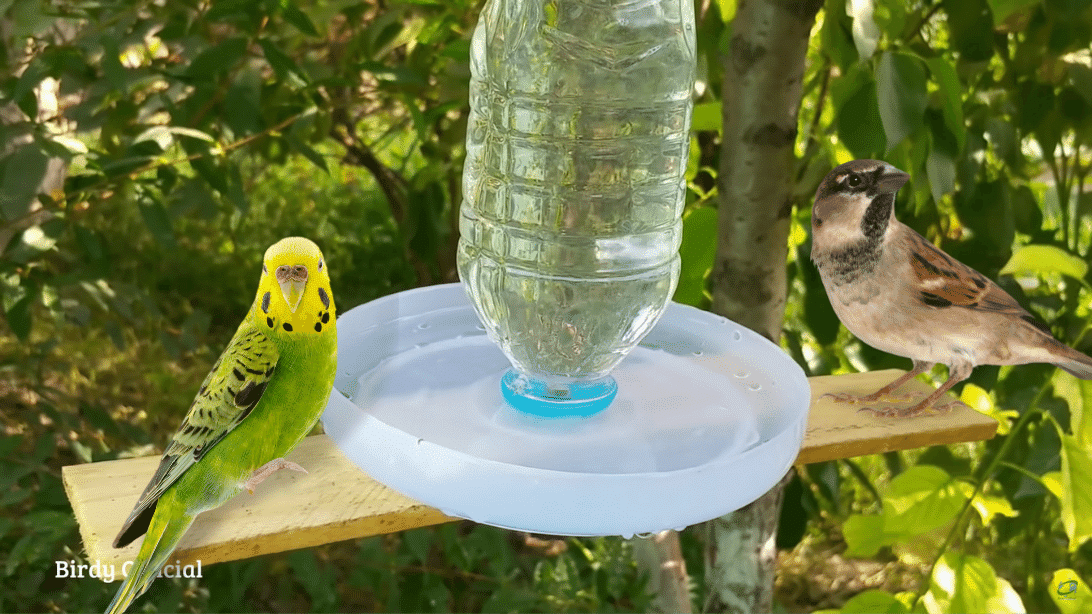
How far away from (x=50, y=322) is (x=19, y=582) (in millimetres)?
926

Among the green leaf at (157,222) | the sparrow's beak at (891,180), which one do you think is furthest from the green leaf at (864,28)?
the green leaf at (157,222)

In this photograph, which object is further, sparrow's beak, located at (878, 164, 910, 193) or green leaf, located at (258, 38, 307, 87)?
green leaf, located at (258, 38, 307, 87)

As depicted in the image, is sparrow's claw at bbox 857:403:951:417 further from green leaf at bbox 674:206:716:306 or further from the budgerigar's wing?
the budgerigar's wing

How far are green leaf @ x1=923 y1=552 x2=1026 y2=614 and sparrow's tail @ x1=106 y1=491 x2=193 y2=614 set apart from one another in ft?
2.86

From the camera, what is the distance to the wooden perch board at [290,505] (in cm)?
87

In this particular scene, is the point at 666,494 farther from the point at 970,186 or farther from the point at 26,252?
the point at 26,252

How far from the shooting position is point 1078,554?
1.95m

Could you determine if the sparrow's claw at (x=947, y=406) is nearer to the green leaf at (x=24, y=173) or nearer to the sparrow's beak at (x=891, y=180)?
the sparrow's beak at (x=891, y=180)

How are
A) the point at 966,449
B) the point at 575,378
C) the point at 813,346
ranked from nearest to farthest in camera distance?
the point at 575,378 < the point at 813,346 < the point at 966,449

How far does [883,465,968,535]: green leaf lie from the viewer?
1255 millimetres

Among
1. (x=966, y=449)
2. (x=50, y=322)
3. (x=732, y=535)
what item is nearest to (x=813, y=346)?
(x=732, y=535)

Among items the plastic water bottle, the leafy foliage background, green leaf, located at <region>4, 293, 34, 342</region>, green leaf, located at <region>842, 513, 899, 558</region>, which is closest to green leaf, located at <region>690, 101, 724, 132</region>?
the leafy foliage background

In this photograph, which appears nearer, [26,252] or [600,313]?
[600,313]

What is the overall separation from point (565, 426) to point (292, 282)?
282mm
